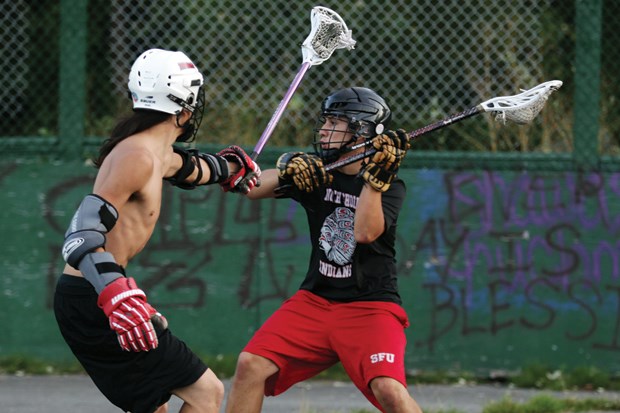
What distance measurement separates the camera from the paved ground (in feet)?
22.6

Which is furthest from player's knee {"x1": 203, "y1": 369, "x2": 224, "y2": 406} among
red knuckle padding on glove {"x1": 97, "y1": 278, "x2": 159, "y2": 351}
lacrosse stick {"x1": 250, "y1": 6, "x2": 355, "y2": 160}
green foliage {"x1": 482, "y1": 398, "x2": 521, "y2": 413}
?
green foliage {"x1": 482, "y1": 398, "x2": 521, "y2": 413}

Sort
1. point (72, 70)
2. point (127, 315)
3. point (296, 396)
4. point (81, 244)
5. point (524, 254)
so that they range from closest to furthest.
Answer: point (127, 315) → point (81, 244) → point (296, 396) → point (524, 254) → point (72, 70)

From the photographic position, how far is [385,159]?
5.15 m

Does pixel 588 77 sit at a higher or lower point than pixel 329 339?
higher

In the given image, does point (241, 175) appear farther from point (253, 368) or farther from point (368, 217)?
point (253, 368)

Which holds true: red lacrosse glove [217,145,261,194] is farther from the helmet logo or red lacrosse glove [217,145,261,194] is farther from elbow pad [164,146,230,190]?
the helmet logo

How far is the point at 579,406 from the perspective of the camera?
6.89 meters

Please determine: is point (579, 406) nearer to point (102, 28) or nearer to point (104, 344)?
point (104, 344)

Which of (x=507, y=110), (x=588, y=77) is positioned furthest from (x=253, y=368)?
(x=588, y=77)

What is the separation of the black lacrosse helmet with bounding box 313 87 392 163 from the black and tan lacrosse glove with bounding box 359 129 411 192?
0.36 metres

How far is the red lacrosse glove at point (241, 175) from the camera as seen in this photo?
556 cm

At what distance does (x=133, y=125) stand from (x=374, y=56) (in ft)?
10.9

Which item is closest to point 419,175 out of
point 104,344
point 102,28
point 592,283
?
point 592,283

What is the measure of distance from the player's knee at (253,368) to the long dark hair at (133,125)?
119 cm
